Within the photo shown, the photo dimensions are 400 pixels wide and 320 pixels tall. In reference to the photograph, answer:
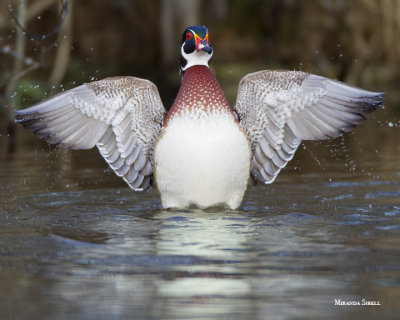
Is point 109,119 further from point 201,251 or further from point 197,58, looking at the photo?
point 201,251

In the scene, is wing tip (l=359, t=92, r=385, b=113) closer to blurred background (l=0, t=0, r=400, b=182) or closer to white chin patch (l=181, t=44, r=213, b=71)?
white chin patch (l=181, t=44, r=213, b=71)

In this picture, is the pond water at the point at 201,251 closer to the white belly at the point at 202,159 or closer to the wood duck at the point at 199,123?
the white belly at the point at 202,159

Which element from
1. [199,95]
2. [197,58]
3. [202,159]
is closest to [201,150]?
[202,159]

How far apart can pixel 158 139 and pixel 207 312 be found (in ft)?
7.85

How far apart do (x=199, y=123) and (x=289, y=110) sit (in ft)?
2.61

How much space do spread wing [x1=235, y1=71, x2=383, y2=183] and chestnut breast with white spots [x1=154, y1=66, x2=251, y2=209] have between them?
0.29 meters

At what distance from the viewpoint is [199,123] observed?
5.65 meters

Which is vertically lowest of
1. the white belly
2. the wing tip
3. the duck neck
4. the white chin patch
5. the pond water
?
the pond water

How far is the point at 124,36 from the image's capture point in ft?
53.8

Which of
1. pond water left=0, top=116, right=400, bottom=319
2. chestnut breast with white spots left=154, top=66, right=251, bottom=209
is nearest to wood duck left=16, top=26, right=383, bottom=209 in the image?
chestnut breast with white spots left=154, top=66, right=251, bottom=209

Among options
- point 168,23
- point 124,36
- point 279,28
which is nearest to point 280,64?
point 279,28

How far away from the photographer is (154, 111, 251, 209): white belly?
5.62 m

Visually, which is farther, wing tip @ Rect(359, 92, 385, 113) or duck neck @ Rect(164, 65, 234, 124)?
wing tip @ Rect(359, 92, 385, 113)

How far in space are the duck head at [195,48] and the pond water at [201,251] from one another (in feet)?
3.64
